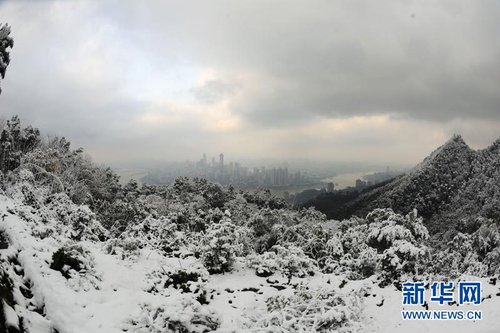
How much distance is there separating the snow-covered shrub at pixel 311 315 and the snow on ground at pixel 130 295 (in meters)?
0.31

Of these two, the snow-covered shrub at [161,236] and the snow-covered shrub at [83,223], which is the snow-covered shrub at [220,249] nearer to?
the snow-covered shrub at [161,236]

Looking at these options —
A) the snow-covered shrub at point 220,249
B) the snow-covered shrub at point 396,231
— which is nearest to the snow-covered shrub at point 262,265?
the snow-covered shrub at point 220,249

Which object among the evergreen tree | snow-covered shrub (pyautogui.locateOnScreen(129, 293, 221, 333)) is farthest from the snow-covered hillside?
the evergreen tree

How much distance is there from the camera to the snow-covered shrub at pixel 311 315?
752cm

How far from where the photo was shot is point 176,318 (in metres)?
6.69

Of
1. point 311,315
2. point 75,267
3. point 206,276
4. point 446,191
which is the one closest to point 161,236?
point 206,276

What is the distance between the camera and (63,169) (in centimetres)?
2364

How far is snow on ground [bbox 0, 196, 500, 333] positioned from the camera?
21.2 feet

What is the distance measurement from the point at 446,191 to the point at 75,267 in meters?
71.2

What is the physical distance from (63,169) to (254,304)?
19.9 meters

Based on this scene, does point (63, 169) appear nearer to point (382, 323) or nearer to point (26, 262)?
point (26, 262)

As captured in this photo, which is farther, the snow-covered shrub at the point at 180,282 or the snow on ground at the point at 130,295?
the snow-covered shrub at the point at 180,282

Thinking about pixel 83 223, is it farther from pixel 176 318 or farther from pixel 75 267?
pixel 176 318

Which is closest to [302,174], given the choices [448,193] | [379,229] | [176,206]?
[448,193]
